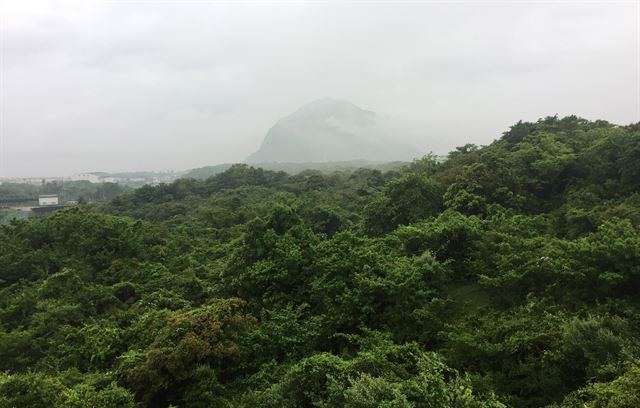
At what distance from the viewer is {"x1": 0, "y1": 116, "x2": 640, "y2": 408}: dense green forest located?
27.8 ft

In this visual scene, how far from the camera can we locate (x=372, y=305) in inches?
500

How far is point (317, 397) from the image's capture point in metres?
7.95

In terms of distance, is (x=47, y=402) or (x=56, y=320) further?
(x=56, y=320)

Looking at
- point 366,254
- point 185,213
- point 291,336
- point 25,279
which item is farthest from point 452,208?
point 185,213

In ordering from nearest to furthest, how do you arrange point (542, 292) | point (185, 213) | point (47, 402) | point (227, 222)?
point (47, 402)
point (542, 292)
point (227, 222)
point (185, 213)

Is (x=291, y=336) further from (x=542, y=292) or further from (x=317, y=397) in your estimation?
(x=542, y=292)

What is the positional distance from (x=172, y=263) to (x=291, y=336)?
38.7ft

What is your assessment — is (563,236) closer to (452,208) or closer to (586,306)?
(452,208)

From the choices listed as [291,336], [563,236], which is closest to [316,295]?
[291,336]

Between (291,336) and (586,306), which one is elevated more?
(586,306)

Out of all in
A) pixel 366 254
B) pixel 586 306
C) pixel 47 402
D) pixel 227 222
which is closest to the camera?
pixel 47 402

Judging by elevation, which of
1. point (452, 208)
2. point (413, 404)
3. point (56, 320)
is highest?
point (452, 208)

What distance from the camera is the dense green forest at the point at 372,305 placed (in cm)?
848

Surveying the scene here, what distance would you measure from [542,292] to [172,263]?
1726 cm
